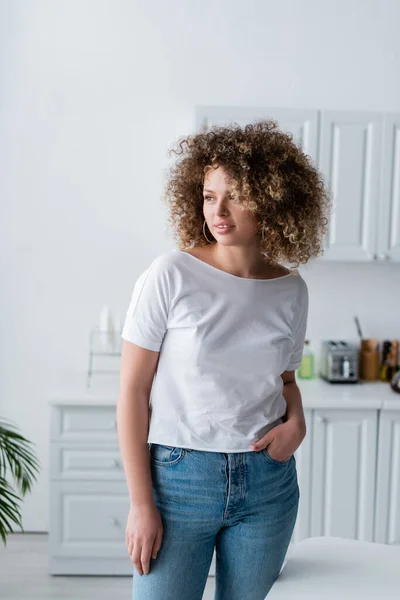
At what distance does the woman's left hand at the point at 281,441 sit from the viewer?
4.13 feet

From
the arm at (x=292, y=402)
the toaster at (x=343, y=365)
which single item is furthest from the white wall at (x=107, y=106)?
the arm at (x=292, y=402)

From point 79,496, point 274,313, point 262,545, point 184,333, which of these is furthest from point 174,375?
point 79,496

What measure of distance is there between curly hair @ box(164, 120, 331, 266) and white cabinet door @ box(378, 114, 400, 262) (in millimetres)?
1597

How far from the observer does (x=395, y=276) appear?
327 centimetres

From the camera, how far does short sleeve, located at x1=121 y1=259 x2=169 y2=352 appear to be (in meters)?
1.23

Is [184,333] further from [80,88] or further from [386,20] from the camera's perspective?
[386,20]

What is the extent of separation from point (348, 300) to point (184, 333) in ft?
7.15

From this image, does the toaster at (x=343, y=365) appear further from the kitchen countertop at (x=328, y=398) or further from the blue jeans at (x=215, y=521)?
the blue jeans at (x=215, y=521)

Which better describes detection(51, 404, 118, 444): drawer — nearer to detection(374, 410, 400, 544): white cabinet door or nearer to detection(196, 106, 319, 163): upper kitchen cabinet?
detection(374, 410, 400, 544): white cabinet door

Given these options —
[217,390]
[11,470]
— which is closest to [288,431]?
[217,390]

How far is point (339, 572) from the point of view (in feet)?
4.25

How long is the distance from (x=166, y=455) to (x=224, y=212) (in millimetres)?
458

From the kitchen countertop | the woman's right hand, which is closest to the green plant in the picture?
the kitchen countertop

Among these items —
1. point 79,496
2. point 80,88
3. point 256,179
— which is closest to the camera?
point 256,179
